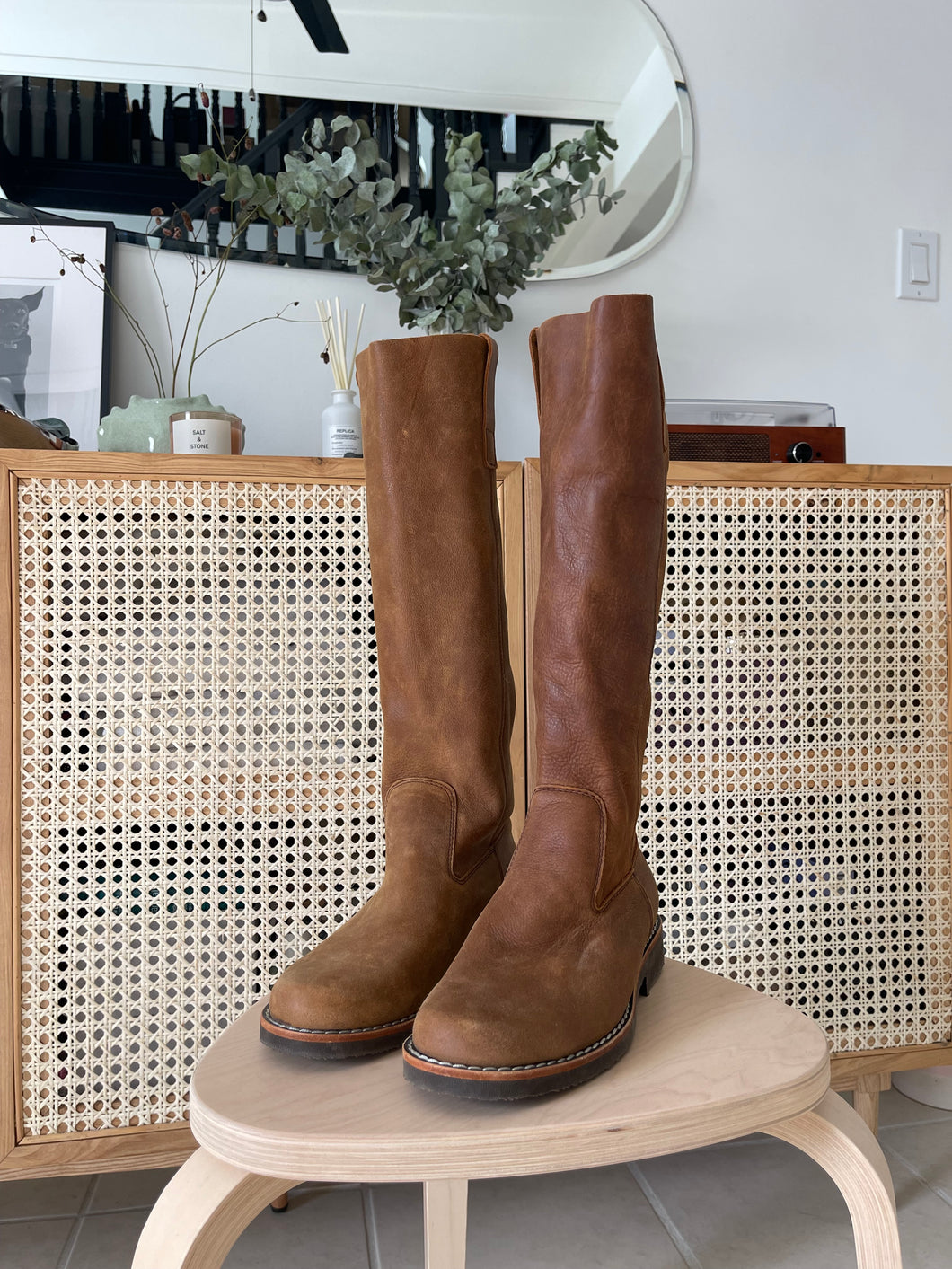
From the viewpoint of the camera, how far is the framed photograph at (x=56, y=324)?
4.32 ft

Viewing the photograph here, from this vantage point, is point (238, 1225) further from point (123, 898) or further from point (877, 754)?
point (877, 754)

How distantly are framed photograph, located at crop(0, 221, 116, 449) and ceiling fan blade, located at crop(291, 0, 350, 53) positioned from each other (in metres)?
0.43

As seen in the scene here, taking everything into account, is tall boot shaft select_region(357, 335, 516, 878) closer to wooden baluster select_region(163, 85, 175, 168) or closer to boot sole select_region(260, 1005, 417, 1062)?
boot sole select_region(260, 1005, 417, 1062)

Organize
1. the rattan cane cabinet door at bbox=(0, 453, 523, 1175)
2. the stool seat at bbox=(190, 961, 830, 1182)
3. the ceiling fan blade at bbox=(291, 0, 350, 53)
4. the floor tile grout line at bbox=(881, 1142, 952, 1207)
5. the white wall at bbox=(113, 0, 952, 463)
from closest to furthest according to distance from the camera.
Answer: the stool seat at bbox=(190, 961, 830, 1182)
the rattan cane cabinet door at bbox=(0, 453, 523, 1175)
the floor tile grout line at bbox=(881, 1142, 952, 1207)
the ceiling fan blade at bbox=(291, 0, 350, 53)
the white wall at bbox=(113, 0, 952, 463)

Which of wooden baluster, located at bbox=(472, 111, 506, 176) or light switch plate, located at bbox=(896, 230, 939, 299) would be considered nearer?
wooden baluster, located at bbox=(472, 111, 506, 176)

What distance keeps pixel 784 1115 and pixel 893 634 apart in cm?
74

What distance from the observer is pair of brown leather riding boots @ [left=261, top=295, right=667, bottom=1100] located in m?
0.47

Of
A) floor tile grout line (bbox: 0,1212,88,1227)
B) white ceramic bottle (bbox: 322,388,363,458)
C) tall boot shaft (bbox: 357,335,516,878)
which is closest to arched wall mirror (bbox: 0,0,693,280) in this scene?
white ceramic bottle (bbox: 322,388,363,458)

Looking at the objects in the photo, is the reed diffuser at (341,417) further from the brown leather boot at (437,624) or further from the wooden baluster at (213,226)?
the brown leather boot at (437,624)

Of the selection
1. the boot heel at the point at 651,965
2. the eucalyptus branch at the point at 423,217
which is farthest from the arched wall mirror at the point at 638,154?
the boot heel at the point at 651,965

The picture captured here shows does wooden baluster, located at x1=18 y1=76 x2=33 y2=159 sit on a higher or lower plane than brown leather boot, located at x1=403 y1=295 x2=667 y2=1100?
higher

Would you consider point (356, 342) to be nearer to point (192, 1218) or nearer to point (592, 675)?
point (592, 675)

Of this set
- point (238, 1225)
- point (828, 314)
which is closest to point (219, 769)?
point (238, 1225)

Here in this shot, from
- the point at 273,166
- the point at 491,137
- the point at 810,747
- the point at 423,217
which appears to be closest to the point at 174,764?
the point at 810,747
